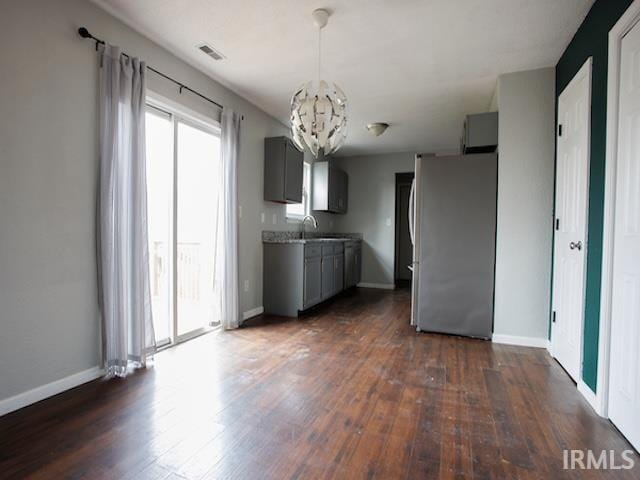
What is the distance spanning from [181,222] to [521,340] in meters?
3.38

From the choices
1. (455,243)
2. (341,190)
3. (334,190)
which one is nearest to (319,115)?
(455,243)

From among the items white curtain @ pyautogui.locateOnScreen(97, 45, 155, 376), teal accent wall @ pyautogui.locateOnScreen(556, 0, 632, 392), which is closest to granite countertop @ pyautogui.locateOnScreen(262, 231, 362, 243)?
white curtain @ pyautogui.locateOnScreen(97, 45, 155, 376)

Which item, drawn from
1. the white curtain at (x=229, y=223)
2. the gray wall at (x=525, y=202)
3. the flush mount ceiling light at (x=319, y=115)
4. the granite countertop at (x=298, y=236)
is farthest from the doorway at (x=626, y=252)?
the white curtain at (x=229, y=223)

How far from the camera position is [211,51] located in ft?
9.21

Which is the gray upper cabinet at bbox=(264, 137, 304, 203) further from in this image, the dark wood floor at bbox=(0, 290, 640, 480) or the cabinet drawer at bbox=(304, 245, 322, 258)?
the dark wood floor at bbox=(0, 290, 640, 480)

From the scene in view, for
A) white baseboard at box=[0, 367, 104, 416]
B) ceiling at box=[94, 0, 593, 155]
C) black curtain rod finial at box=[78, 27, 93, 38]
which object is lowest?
white baseboard at box=[0, 367, 104, 416]

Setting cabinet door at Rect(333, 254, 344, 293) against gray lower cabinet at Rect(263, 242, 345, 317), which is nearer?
gray lower cabinet at Rect(263, 242, 345, 317)

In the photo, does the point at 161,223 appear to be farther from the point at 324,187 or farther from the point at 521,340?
the point at 521,340

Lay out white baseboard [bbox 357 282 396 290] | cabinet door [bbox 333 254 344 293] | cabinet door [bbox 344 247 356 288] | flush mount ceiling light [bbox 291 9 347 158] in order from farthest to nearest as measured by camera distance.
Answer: white baseboard [bbox 357 282 396 290] < cabinet door [bbox 344 247 356 288] < cabinet door [bbox 333 254 344 293] < flush mount ceiling light [bbox 291 9 347 158]

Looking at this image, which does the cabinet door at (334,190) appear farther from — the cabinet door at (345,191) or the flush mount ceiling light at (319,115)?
the flush mount ceiling light at (319,115)

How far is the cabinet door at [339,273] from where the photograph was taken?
5.08 m

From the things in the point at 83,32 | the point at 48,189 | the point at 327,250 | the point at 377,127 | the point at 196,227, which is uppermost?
the point at 377,127

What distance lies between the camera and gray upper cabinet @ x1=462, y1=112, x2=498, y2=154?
331 centimetres

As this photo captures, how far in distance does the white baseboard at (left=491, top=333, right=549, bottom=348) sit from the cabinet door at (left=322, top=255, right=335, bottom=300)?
2168mm
